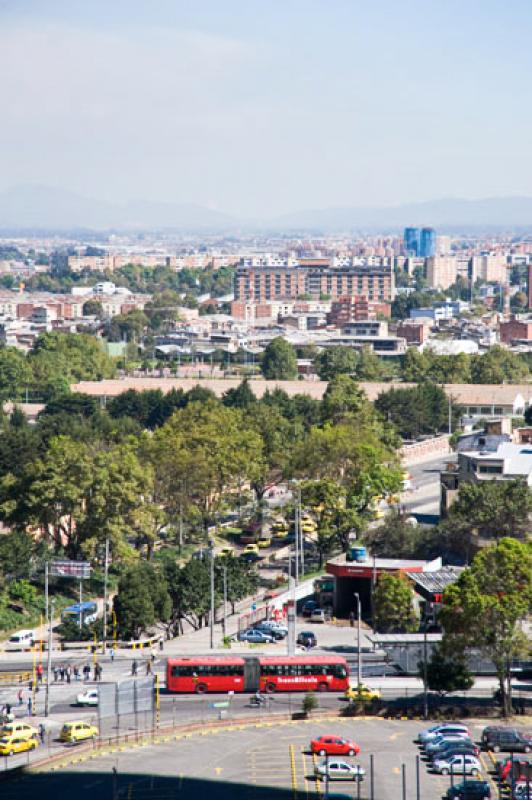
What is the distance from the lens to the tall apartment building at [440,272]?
160750 millimetres

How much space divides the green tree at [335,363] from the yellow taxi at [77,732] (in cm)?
5379

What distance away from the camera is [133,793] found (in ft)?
67.8

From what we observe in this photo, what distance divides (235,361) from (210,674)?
212 feet

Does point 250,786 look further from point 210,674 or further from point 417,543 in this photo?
point 417,543

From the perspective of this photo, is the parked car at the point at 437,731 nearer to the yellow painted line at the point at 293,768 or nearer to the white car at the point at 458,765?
the white car at the point at 458,765

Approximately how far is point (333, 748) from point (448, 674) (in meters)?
3.47

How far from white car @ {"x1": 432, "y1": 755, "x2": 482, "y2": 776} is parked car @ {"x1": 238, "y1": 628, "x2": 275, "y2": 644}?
8880mm

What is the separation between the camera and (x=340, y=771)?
21266mm

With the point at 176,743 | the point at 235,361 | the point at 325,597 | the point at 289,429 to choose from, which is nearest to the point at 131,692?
the point at 176,743

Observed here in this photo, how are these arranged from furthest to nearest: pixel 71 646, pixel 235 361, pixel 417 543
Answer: pixel 235 361, pixel 417 543, pixel 71 646

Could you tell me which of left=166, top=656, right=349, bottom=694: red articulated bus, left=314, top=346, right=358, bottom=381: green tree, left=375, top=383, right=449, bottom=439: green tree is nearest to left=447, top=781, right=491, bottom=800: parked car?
left=166, top=656, right=349, bottom=694: red articulated bus

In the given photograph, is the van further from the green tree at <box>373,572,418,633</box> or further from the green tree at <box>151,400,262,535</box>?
the green tree at <box>151,400,262,535</box>

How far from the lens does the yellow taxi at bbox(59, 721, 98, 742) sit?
23.0 m

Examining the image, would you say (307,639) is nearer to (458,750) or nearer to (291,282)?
(458,750)
